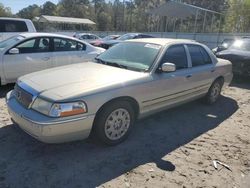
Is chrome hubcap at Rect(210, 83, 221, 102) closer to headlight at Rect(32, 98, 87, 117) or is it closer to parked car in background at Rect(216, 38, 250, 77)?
parked car in background at Rect(216, 38, 250, 77)

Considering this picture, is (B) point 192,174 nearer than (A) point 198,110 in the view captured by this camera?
Yes

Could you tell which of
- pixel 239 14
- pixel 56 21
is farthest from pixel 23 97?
pixel 56 21

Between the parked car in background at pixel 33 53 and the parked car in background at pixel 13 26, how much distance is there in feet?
12.8

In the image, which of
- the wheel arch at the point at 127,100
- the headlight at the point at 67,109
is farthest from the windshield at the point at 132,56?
the headlight at the point at 67,109

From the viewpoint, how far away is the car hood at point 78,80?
11.5 feet

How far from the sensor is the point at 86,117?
3.50 meters

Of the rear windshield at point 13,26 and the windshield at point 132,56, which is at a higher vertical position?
the rear windshield at point 13,26

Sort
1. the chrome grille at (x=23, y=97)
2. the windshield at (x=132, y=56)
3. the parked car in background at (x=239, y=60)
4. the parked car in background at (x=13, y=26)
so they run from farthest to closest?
the parked car in background at (x=13, y=26)
the parked car in background at (x=239, y=60)
the windshield at (x=132, y=56)
the chrome grille at (x=23, y=97)

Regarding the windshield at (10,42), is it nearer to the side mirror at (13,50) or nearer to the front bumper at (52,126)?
the side mirror at (13,50)

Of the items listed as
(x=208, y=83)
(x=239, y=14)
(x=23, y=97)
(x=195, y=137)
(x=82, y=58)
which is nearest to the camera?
(x=23, y=97)

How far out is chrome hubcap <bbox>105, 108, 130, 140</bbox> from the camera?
12.7ft

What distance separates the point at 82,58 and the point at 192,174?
16.5ft

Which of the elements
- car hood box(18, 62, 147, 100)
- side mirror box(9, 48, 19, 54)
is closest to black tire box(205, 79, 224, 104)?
car hood box(18, 62, 147, 100)

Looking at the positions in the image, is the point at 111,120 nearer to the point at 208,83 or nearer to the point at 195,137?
the point at 195,137
